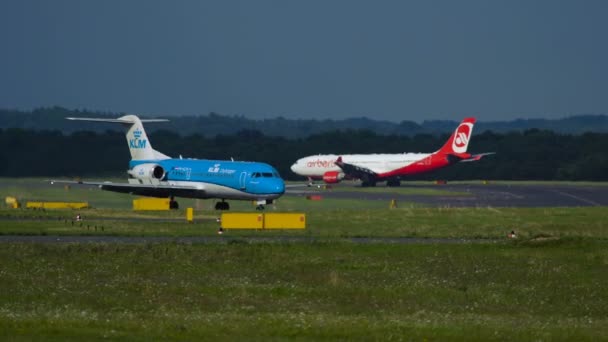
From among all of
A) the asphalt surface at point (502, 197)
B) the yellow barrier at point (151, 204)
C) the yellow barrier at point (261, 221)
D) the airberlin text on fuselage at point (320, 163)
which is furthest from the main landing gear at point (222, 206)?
the airberlin text on fuselage at point (320, 163)

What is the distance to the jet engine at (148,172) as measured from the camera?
2618 inches

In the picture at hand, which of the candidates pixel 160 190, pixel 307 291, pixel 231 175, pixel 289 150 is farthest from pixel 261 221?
pixel 289 150

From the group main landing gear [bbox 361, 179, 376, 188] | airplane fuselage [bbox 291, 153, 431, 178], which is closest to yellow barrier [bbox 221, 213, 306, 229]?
airplane fuselage [bbox 291, 153, 431, 178]

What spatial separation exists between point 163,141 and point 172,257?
89.5 meters

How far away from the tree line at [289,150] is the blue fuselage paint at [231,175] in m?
28.7

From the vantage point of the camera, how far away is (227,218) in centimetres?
4653

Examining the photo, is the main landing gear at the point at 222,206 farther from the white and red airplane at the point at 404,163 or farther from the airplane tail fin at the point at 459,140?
the airplane tail fin at the point at 459,140

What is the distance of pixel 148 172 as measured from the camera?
67000mm

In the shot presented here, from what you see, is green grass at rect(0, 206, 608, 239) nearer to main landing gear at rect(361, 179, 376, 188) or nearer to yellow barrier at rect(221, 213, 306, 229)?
yellow barrier at rect(221, 213, 306, 229)

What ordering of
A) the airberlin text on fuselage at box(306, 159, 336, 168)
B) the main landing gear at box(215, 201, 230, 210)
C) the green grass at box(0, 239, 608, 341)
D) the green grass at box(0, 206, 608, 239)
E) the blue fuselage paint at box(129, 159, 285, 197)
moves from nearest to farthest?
1. the green grass at box(0, 239, 608, 341)
2. the green grass at box(0, 206, 608, 239)
3. the blue fuselage paint at box(129, 159, 285, 197)
4. the main landing gear at box(215, 201, 230, 210)
5. the airberlin text on fuselage at box(306, 159, 336, 168)

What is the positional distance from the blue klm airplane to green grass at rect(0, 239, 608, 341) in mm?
25972

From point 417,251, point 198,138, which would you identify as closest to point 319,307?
point 417,251

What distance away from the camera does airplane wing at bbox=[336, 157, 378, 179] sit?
360 feet

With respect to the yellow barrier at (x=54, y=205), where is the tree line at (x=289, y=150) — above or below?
above
